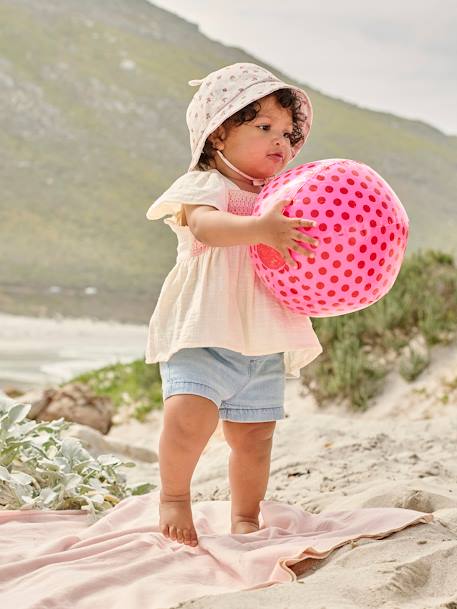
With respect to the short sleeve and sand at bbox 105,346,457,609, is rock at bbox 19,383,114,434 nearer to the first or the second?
sand at bbox 105,346,457,609

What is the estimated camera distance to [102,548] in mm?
2850

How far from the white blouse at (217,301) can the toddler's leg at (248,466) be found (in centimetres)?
32

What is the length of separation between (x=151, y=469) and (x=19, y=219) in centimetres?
4813

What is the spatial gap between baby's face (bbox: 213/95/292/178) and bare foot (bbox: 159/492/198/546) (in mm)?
1074

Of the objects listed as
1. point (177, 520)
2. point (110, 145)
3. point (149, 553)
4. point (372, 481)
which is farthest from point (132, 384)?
point (110, 145)

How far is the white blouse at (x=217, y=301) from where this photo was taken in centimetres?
284

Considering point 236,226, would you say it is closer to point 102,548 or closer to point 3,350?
point 102,548

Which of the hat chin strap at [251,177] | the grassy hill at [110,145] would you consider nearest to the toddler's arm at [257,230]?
the hat chin strap at [251,177]

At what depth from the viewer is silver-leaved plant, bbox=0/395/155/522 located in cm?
Result: 338

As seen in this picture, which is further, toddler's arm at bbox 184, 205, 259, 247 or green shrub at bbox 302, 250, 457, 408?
green shrub at bbox 302, 250, 457, 408

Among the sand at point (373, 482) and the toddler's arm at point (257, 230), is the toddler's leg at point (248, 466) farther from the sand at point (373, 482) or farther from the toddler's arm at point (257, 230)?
the toddler's arm at point (257, 230)

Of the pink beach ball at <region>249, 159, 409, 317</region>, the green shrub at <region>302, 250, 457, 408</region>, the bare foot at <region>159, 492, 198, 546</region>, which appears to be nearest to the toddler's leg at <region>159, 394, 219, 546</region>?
the bare foot at <region>159, 492, 198, 546</region>

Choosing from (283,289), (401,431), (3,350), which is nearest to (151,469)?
(401,431)

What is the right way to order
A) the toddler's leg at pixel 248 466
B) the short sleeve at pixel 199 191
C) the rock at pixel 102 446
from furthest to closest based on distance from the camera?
the rock at pixel 102 446, the toddler's leg at pixel 248 466, the short sleeve at pixel 199 191
